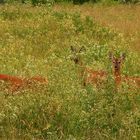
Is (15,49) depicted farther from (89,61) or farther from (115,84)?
(115,84)

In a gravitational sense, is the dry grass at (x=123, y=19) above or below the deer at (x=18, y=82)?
below

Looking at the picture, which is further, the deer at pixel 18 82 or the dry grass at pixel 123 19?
the dry grass at pixel 123 19

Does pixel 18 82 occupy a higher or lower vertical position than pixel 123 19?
higher

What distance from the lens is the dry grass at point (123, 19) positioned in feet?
46.1

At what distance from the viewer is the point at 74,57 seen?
7473 millimetres

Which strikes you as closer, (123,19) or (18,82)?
(18,82)

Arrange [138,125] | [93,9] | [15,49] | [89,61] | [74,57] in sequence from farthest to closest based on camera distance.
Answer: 1. [93,9]
2. [15,49]
3. [89,61]
4. [74,57]
5. [138,125]

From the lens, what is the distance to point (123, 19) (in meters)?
17.4

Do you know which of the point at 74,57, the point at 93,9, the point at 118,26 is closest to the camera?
the point at 74,57

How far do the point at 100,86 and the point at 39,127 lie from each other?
88 centimetres

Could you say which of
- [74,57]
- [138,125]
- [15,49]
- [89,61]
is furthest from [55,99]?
[15,49]

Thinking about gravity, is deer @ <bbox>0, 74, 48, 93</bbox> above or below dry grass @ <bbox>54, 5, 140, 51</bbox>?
above

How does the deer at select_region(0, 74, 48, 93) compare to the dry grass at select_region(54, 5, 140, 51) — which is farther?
the dry grass at select_region(54, 5, 140, 51)

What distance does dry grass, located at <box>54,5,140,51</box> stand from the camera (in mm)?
14042
